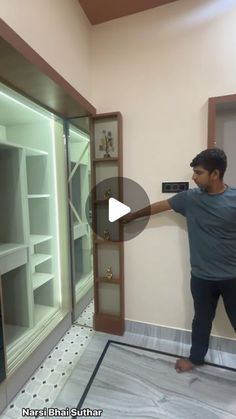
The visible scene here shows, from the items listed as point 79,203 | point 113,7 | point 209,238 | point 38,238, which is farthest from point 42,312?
point 113,7

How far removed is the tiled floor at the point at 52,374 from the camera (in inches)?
47.3

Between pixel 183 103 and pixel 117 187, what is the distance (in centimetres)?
73

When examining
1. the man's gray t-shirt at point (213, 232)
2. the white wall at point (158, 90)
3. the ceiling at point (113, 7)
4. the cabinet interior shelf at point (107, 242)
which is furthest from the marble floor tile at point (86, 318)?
the ceiling at point (113, 7)

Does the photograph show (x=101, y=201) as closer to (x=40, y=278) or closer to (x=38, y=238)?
(x=38, y=238)

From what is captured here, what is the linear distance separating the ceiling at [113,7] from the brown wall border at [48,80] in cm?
61

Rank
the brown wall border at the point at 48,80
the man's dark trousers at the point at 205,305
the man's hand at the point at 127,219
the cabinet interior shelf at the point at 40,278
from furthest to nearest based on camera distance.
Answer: the cabinet interior shelf at the point at 40,278 < the man's hand at the point at 127,219 < the man's dark trousers at the point at 205,305 < the brown wall border at the point at 48,80

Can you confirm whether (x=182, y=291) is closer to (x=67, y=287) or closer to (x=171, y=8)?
(x=67, y=287)

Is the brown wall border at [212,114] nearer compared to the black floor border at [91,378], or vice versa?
the black floor border at [91,378]

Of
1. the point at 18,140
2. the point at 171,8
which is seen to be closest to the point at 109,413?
the point at 18,140

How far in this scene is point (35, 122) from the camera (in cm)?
182

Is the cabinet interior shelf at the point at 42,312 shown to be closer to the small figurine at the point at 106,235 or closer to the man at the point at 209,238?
the small figurine at the point at 106,235

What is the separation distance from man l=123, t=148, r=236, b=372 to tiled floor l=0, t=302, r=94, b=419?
0.72 m

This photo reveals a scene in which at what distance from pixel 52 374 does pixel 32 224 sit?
1140mm
